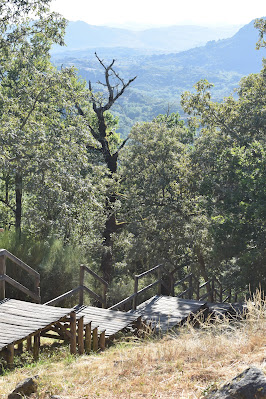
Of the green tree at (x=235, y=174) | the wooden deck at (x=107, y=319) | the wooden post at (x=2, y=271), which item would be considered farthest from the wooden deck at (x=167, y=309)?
the wooden post at (x=2, y=271)

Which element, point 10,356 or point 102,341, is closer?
point 10,356

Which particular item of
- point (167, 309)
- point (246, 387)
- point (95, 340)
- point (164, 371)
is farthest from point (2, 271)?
point (246, 387)

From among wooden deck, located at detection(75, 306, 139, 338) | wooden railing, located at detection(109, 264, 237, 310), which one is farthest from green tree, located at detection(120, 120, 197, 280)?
wooden deck, located at detection(75, 306, 139, 338)

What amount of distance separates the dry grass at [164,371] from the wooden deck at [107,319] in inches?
116

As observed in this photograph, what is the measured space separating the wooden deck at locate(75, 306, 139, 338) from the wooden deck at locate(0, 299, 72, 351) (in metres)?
0.85

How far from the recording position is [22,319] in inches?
320

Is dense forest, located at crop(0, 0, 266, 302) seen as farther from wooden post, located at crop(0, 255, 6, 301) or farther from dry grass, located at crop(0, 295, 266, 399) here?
dry grass, located at crop(0, 295, 266, 399)

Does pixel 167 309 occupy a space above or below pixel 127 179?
below

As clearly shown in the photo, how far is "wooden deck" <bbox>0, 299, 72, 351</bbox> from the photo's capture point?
24.1 ft

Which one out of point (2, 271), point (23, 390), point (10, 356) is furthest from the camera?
point (2, 271)

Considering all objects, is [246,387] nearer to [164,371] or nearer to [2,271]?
[164,371]

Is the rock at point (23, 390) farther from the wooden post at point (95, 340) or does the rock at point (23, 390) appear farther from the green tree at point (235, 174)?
the green tree at point (235, 174)

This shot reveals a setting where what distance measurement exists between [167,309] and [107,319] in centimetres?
273

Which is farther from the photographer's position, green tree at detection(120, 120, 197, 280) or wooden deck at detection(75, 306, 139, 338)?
green tree at detection(120, 120, 197, 280)
